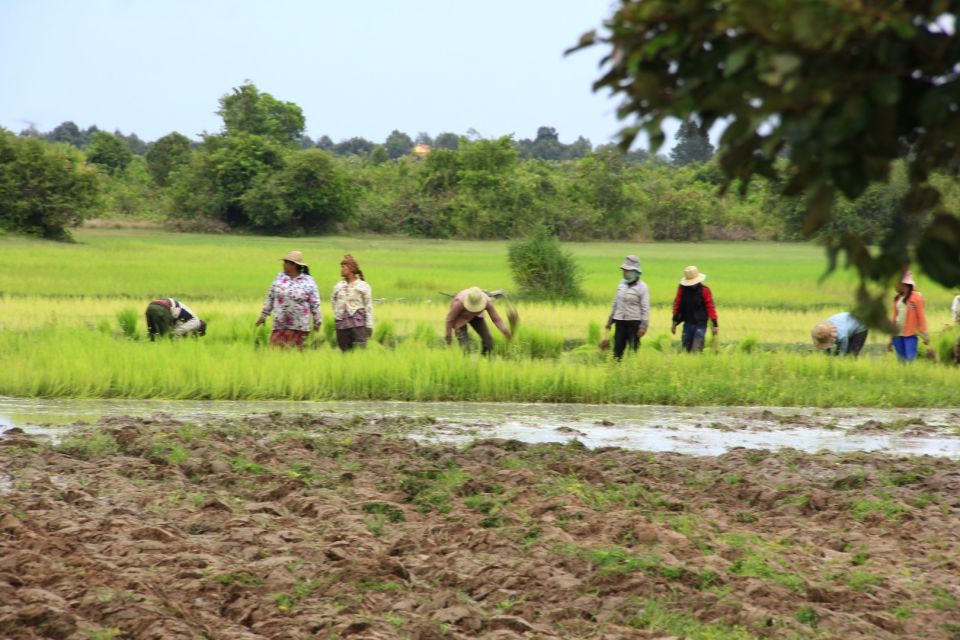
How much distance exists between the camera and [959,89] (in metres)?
3.10

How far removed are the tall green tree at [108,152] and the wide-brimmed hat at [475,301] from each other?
2609 inches

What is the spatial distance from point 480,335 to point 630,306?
6.12 ft

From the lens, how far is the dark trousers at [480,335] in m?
15.6

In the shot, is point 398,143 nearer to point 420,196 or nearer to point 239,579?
point 420,196

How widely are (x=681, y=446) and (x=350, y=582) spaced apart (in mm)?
5439

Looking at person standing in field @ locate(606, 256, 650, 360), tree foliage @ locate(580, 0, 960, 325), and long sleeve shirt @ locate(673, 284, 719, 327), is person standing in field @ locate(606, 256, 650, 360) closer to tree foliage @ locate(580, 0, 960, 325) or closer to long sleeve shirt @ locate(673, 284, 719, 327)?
long sleeve shirt @ locate(673, 284, 719, 327)

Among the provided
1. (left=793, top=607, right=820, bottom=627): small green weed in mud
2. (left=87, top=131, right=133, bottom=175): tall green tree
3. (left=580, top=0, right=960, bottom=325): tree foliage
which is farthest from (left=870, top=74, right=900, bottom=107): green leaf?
(left=87, top=131, right=133, bottom=175): tall green tree

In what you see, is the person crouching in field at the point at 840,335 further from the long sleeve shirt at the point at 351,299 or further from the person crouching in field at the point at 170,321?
the person crouching in field at the point at 170,321

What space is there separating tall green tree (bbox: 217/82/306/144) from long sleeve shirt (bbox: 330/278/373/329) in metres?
56.4

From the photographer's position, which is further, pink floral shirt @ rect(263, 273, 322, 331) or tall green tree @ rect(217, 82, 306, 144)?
tall green tree @ rect(217, 82, 306, 144)

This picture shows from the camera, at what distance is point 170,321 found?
1675 cm

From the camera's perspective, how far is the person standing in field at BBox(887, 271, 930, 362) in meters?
15.2

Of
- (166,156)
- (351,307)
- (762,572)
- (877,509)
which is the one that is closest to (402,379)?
(351,307)

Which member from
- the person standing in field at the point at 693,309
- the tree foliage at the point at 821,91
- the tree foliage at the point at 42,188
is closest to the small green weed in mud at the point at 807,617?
the tree foliage at the point at 821,91
